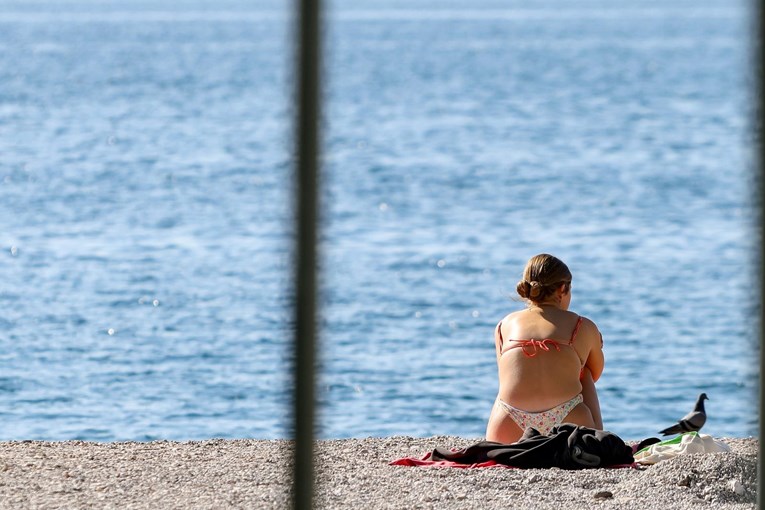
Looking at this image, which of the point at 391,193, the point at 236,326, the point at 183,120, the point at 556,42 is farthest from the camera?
the point at 556,42

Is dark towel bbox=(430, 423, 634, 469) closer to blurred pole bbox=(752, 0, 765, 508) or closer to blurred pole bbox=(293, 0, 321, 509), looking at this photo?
blurred pole bbox=(752, 0, 765, 508)

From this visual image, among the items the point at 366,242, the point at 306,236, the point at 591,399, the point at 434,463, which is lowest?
the point at 366,242

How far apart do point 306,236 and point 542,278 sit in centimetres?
376

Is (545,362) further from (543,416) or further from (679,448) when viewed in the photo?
(679,448)

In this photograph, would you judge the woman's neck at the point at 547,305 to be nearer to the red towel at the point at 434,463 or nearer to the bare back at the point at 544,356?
the bare back at the point at 544,356

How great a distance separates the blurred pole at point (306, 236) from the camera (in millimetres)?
1747

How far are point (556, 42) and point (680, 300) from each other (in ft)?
168

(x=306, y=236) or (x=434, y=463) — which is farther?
(x=434, y=463)

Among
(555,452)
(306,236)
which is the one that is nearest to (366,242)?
(555,452)

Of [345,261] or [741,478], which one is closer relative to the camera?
[741,478]

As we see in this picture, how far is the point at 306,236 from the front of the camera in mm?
1775

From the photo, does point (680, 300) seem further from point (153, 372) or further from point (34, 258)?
point (34, 258)

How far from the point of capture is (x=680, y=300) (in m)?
15.1

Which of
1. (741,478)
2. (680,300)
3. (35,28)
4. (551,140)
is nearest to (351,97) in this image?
(551,140)
